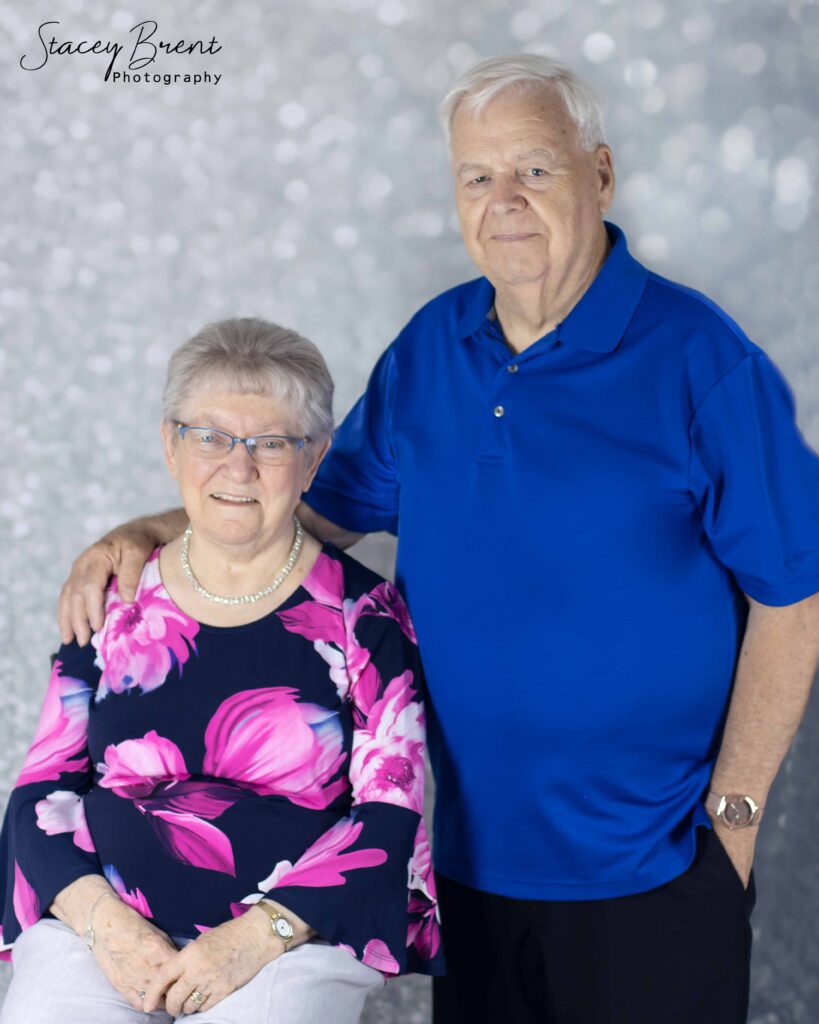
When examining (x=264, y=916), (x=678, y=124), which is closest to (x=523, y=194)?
(x=678, y=124)

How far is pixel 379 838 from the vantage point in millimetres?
1780

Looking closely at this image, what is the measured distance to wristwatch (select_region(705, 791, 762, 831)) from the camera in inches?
73.3

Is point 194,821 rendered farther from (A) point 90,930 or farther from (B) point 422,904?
(B) point 422,904

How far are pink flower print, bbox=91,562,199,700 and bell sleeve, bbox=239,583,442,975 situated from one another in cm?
25

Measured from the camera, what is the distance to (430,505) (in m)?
1.91

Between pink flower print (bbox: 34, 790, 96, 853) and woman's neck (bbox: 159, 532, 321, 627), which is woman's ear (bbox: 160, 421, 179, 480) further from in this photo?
pink flower print (bbox: 34, 790, 96, 853)

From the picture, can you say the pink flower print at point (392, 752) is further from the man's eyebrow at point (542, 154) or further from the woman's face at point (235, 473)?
the man's eyebrow at point (542, 154)

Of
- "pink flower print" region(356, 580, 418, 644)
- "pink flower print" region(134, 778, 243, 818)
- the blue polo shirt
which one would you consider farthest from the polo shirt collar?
"pink flower print" region(134, 778, 243, 818)

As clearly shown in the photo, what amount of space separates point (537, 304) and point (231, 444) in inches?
19.5

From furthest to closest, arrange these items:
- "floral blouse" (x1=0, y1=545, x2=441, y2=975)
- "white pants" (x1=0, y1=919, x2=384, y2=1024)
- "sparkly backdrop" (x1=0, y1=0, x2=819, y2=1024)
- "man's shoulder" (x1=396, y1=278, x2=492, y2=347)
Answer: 1. "sparkly backdrop" (x1=0, y1=0, x2=819, y2=1024)
2. "man's shoulder" (x1=396, y1=278, x2=492, y2=347)
3. "floral blouse" (x1=0, y1=545, x2=441, y2=975)
4. "white pants" (x1=0, y1=919, x2=384, y2=1024)

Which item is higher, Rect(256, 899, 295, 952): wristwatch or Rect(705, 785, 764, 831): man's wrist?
Rect(705, 785, 764, 831): man's wrist

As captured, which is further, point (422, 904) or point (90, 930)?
point (422, 904)

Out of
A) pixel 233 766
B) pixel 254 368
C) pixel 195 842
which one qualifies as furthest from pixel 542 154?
pixel 195 842
